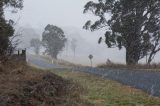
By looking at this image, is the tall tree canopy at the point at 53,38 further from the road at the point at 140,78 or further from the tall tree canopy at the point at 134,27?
the road at the point at 140,78

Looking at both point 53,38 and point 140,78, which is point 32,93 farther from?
point 53,38

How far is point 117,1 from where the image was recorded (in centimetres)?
5303

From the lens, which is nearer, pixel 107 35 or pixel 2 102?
pixel 2 102

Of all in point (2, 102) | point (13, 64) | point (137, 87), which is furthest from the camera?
point (137, 87)

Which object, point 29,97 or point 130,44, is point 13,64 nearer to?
point 29,97

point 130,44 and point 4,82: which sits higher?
point 130,44

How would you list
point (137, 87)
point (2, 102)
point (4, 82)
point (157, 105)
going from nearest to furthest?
point (2, 102) → point (4, 82) → point (157, 105) → point (137, 87)

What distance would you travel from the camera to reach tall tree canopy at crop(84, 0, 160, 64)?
1996 inches

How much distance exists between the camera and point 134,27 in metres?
50.6

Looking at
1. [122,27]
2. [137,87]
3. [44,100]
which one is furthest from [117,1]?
[44,100]

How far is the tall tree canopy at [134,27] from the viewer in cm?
5069

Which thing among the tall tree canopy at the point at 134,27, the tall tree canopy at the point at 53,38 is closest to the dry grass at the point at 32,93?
the tall tree canopy at the point at 134,27

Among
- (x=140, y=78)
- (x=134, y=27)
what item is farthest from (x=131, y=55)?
(x=140, y=78)

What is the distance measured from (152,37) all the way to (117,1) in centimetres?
708
